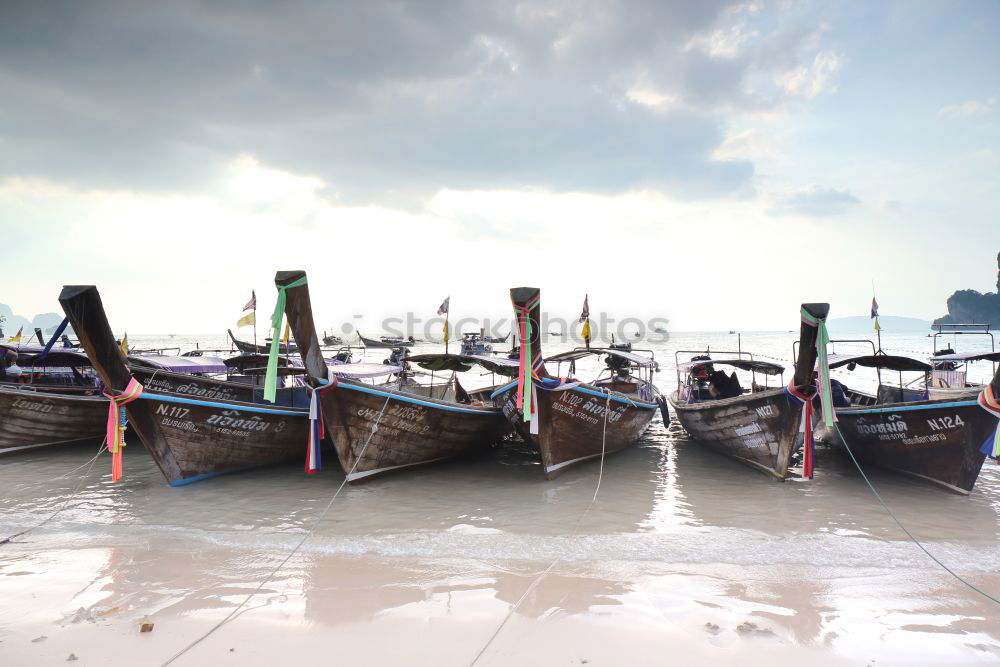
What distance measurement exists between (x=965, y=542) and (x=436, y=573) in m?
6.26

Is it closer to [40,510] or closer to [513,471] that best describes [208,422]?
[40,510]

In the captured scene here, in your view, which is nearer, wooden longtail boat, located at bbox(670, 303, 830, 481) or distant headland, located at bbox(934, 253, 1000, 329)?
wooden longtail boat, located at bbox(670, 303, 830, 481)

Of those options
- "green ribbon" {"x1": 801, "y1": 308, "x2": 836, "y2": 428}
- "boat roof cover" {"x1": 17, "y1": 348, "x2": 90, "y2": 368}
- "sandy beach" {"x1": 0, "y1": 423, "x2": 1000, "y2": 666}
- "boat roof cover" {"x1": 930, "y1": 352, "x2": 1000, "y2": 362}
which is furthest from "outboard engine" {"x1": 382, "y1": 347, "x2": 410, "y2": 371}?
"boat roof cover" {"x1": 930, "y1": 352, "x2": 1000, "y2": 362}

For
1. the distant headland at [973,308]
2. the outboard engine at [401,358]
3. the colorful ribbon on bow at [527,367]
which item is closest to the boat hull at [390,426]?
the colorful ribbon on bow at [527,367]

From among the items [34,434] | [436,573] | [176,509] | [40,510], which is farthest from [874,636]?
[34,434]

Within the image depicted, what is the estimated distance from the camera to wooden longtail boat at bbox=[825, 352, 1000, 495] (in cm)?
764

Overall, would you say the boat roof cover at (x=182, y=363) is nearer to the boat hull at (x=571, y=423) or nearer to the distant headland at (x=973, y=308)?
the boat hull at (x=571, y=423)

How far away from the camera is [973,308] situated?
4520 inches

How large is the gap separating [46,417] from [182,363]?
2.67 meters

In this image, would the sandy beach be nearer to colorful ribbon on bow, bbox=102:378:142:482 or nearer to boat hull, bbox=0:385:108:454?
Answer: colorful ribbon on bow, bbox=102:378:142:482

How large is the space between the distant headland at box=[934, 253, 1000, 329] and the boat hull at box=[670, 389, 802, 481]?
12574 cm

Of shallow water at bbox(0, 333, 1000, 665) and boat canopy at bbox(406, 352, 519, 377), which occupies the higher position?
boat canopy at bbox(406, 352, 519, 377)

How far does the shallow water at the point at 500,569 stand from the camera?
4.27 meters

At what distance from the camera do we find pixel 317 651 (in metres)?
4.17
